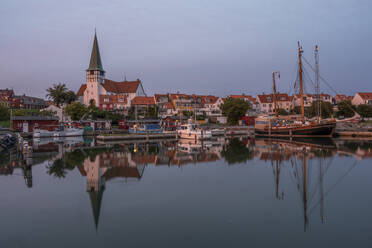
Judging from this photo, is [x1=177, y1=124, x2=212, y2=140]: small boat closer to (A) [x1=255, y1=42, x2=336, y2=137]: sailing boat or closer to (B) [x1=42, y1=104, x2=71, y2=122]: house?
(A) [x1=255, y1=42, x2=336, y2=137]: sailing boat

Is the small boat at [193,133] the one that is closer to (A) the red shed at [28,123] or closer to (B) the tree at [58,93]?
(A) the red shed at [28,123]

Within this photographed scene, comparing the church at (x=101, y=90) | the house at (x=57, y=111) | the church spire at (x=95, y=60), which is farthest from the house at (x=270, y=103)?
the house at (x=57, y=111)

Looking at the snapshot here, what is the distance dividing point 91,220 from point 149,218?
2.28m

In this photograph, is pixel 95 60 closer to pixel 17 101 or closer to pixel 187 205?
pixel 17 101

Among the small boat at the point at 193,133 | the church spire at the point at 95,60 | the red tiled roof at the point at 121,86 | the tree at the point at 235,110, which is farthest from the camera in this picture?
the red tiled roof at the point at 121,86

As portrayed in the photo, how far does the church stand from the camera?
96.6m

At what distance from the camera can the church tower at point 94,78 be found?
A: 98.6 metres

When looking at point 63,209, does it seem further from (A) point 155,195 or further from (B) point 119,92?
(B) point 119,92

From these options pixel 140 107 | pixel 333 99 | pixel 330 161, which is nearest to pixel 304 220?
pixel 330 161

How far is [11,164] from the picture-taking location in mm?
24531

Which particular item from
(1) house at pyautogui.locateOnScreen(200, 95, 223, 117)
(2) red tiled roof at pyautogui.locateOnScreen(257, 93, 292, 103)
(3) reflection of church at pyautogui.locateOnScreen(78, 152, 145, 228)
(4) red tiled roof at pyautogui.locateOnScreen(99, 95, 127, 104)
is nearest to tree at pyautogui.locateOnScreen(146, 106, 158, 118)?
(4) red tiled roof at pyautogui.locateOnScreen(99, 95, 127, 104)

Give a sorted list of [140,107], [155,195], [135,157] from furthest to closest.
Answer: [140,107] → [135,157] → [155,195]

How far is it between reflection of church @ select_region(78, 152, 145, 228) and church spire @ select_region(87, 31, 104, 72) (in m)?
77.6

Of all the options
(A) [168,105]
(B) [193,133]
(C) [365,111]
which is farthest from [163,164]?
(C) [365,111]
